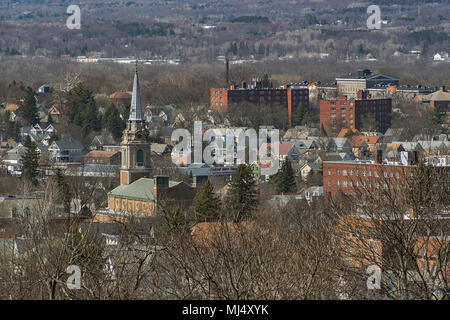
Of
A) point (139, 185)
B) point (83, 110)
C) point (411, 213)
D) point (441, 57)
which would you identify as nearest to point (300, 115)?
point (83, 110)

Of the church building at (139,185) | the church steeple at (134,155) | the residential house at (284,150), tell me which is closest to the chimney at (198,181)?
the church building at (139,185)

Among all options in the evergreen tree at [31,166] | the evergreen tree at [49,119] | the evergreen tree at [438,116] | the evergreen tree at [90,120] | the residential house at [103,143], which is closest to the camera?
the evergreen tree at [31,166]

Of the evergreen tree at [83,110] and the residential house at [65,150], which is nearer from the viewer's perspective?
the residential house at [65,150]

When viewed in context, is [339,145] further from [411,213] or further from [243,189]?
[411,213]

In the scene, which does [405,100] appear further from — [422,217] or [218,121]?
[422,217]

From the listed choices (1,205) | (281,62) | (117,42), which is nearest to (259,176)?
(1,205)

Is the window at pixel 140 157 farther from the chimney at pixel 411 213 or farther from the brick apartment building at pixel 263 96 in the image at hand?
the brick apartment building at pixel 263 96
